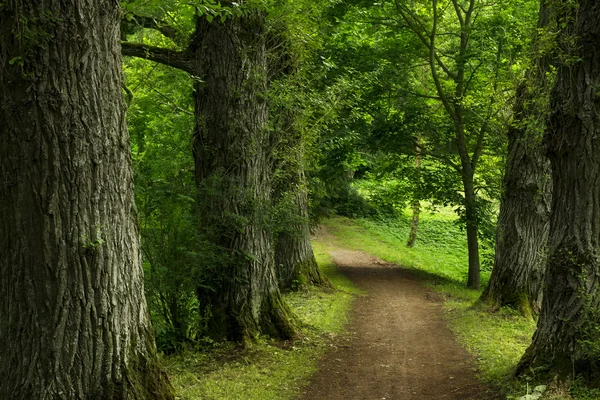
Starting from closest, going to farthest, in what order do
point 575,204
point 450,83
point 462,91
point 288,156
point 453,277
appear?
1. point 575,204
2. point 288,156
3. point 462,91
4. point 450,83
5. point 453,277

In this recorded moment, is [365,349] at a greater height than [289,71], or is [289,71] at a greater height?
[289,71]

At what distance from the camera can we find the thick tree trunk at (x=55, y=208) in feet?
15.4

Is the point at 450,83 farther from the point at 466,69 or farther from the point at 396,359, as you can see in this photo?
the point at 396,359

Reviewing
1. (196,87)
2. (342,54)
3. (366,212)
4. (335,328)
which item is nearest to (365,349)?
(335,328)

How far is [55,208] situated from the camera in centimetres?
474

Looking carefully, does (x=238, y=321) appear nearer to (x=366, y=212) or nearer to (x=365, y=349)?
(x=365, y=349)

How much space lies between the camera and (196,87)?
390 inches

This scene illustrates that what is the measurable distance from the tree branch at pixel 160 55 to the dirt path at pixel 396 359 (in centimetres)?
507

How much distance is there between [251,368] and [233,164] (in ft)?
10.0

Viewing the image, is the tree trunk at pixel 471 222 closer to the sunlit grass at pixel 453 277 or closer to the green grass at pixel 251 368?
the sunlit grass at pixel 453 277

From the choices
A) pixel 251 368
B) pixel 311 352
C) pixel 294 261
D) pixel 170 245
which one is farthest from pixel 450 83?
pixel 251 368

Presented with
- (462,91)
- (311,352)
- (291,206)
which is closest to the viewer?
(311,352)

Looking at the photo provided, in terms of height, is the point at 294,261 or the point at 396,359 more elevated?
the point at 294,261

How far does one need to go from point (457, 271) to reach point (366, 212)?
967 centimetres
